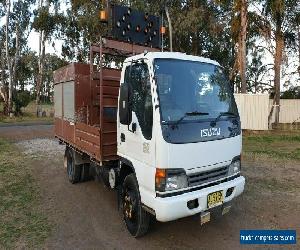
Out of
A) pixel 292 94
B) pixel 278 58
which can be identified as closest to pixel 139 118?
pixel 278 58

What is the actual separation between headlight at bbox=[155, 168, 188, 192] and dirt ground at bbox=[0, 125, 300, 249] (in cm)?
104

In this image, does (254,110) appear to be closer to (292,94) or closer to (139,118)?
(139,118)

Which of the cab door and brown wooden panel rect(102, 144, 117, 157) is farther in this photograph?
brown wooden panel rect(102, 144, 117, 157)

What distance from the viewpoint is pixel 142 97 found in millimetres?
4836

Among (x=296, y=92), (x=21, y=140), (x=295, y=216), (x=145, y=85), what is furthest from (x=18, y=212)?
(x=296, y=92)

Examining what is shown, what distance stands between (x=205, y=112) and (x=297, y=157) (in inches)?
335

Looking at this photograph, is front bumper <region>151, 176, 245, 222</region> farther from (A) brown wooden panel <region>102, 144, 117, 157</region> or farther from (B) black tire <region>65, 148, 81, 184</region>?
(B) black tire <region>65, 148, 81, 184</region>

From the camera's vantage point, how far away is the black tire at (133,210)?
5.07m

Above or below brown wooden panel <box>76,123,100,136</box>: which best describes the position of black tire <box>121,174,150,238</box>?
below

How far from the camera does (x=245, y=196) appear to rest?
23.8ft

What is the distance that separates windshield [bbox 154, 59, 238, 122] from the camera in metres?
4.66

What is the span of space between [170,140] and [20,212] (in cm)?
368

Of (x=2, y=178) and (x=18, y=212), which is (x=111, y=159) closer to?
(x=18, y=212)

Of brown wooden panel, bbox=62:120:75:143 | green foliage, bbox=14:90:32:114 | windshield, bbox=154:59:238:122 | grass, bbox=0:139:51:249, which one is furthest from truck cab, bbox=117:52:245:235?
green foliage, bbox=14:90:32:114
